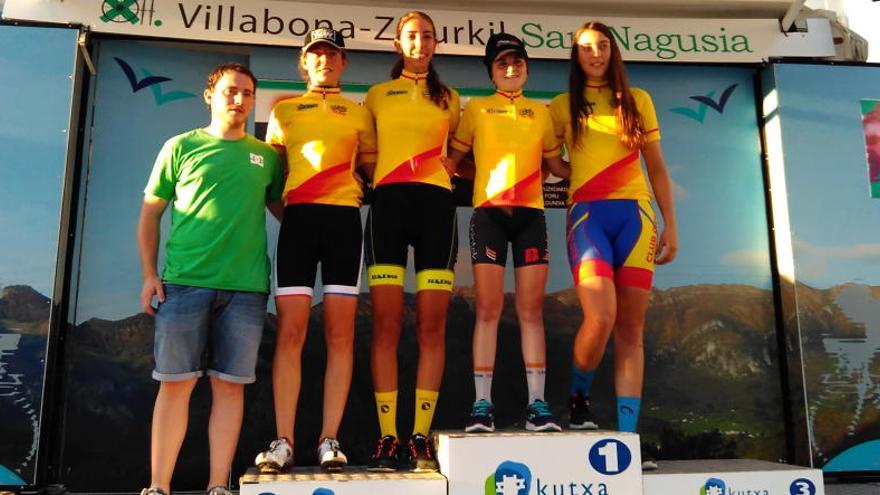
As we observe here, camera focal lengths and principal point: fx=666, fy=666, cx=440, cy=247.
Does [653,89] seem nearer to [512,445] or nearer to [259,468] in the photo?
[512,445]

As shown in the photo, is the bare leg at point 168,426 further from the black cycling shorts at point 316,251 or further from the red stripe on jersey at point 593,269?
the red stripe on jersey at point 593,269

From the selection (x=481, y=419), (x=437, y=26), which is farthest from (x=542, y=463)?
(x=437, y=26)

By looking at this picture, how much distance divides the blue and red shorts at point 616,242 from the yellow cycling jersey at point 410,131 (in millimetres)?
706

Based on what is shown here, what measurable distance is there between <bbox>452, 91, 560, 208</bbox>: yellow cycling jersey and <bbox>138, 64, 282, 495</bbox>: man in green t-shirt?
106 cm

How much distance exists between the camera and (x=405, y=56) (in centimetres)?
342

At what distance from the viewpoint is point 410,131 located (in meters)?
3.30

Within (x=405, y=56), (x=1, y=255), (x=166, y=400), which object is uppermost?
(x=405, y=56)

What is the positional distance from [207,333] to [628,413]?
1941 millimetres

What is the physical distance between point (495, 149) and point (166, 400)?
1.88 metres

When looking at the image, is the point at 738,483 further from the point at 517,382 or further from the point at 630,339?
the point at 517,382

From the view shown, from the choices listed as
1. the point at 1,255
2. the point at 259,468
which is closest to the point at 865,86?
the point at 259,468

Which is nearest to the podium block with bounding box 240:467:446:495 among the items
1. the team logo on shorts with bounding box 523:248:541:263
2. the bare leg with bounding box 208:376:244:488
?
the bare leg with bounding box 208:376:244:488

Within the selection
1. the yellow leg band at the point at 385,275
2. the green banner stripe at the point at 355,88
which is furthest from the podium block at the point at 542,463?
the green banner stripe at the point at 355,88

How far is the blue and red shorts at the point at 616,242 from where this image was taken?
3.16 metres
